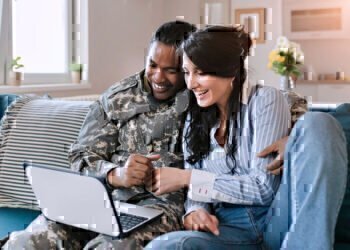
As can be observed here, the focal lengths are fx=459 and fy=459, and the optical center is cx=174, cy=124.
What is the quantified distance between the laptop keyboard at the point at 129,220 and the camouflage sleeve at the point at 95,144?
22 cm

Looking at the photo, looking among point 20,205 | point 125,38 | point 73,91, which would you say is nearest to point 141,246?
point 20,205

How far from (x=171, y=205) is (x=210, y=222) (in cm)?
22

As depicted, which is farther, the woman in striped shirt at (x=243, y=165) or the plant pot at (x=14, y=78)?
the plant pot at (x=14, y=78)

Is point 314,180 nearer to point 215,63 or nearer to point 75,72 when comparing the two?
point 215,63

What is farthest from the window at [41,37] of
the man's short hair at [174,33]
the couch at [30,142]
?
the man's short hair at [174,33]

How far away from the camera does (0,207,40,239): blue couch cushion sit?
1461 millimetres

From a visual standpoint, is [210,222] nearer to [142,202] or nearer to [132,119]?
[142,202]

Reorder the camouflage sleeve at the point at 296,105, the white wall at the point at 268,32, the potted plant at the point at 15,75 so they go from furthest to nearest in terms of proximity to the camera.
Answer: the white wall at the point at 268,32
the potted plant at the point at 15,75
the camouflage sleeve at the point at 296,105

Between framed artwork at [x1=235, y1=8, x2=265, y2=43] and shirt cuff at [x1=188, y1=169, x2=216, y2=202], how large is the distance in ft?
12.6

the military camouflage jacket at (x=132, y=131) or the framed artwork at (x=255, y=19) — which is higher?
the framed artwork at (x=255, y=19)

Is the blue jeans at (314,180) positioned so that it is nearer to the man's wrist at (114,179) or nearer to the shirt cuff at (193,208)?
the shirt cuff at (193,208)

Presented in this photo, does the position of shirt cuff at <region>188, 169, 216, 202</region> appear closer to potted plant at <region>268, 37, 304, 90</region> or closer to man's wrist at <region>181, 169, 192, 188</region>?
man's wrist at <region>181, 169, 192, 188</region>

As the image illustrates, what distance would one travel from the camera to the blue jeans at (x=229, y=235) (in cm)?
95

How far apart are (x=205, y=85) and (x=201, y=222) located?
339mm
